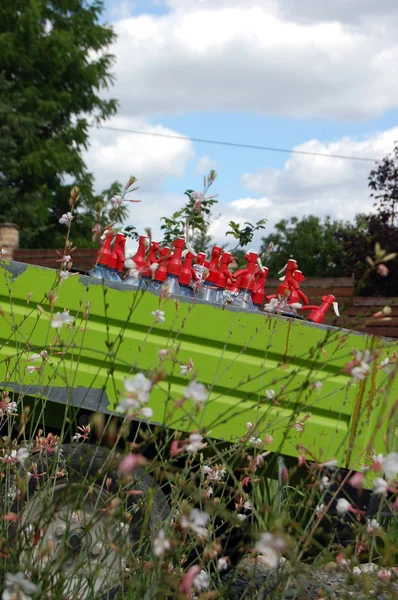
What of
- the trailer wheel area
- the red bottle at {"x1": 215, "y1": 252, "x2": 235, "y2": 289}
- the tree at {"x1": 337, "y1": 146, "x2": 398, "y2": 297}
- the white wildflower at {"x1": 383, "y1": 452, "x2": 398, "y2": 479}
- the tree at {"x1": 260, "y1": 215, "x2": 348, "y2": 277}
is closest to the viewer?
the white wildflower at {"x1": 383, "y1": 452, "x2": 398, "y2": 479}

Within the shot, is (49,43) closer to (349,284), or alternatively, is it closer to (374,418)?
(349,284)

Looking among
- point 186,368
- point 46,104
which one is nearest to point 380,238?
point 46,104

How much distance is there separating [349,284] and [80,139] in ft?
62.8

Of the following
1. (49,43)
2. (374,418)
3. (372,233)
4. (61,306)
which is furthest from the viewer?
(49,43)

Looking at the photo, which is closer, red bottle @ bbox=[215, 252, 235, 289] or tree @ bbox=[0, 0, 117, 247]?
red bottle @ bbox=[215, 252, 235, 289]

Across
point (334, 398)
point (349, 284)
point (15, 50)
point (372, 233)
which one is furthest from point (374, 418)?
point (15, 50)

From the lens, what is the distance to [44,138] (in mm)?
26703

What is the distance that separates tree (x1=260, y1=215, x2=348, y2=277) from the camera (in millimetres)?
40969

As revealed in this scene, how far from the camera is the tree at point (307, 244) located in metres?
41.0

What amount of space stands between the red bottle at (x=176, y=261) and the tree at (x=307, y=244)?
3398 cm

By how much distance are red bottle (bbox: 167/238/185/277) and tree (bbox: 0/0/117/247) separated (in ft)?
62.6

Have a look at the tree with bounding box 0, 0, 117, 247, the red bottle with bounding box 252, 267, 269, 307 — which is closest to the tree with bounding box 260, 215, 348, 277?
the tree with bounding box 0, 0, 117, 247

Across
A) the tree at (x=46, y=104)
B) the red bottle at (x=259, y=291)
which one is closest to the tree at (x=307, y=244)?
the tree at (x=46, y=104)

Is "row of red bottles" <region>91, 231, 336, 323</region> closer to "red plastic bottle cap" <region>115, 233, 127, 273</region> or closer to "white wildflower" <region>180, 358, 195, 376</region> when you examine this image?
"red plastic bottle cap" <region>115, 233, 127, 273</region>
